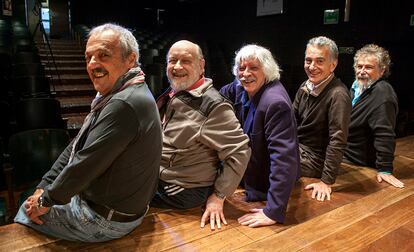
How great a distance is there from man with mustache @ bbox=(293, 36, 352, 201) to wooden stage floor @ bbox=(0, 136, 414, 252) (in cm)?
19

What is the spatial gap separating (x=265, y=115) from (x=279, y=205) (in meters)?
0.43

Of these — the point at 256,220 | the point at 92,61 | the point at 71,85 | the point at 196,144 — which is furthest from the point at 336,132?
the point at 71,85

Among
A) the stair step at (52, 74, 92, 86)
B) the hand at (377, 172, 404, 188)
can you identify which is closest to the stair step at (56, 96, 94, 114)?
the stair step at (52, 74, 92, 86)

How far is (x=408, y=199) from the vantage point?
75.3 inches

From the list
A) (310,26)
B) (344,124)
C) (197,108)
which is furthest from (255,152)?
(310,26)

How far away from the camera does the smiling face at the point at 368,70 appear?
7.81 feet

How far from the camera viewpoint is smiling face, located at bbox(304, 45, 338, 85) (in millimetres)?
2049

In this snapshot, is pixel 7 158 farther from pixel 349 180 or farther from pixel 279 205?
pixel 349 180

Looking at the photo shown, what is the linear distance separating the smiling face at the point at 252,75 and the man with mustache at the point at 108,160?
0.63m

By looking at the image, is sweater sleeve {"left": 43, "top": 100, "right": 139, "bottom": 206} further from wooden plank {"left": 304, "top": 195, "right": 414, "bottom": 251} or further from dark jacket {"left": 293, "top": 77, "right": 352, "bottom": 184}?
dark jacket {"left": 293, "top": 77, "right": 352, "bottom": 184}

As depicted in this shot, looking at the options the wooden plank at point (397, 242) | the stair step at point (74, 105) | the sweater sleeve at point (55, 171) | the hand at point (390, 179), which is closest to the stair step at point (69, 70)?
the stair step at point (74, 105)

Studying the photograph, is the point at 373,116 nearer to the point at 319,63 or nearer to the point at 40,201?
the point at 319,63

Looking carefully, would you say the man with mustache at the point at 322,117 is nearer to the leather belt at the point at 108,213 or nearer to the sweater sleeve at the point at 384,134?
the sweater sleeve at the point at 384,134

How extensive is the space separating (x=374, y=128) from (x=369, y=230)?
974mm
